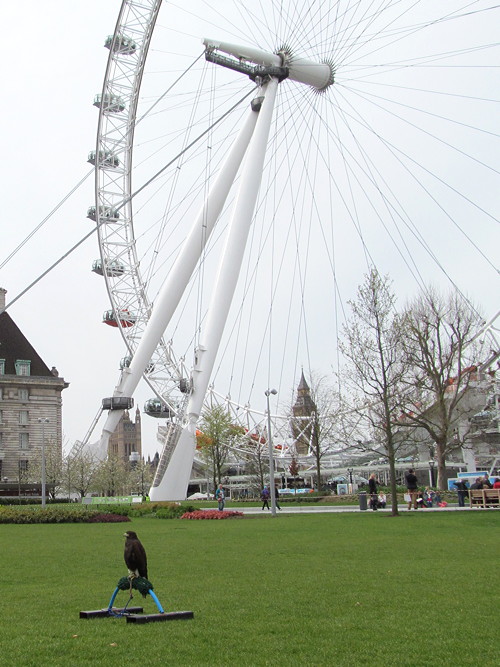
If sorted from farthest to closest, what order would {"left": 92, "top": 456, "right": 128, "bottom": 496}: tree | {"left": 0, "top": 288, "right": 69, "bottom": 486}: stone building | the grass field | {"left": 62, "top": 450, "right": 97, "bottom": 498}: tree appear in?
1. {"left": 0, "top": 288, "right": 69, "bottom": 486}: stone building
2. {"left": 92, "top": 456, "right": 128, "bottom": 496}: tree
3. {"left": 62, "top": 450, "right": 97, "bottom": 498}: tree
4. the grass field

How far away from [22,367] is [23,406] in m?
4.79

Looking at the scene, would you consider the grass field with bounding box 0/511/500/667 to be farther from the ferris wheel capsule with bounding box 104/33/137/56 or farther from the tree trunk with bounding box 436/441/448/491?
the ferris wheel capsule with bounding box 104/33/137/56

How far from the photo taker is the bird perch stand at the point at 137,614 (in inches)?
416

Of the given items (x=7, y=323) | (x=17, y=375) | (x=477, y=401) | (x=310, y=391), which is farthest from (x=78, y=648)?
(x=7, y=323)

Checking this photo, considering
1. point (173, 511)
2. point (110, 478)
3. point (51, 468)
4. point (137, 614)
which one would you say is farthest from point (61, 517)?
point (110, 478)

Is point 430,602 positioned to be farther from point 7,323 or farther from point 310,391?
point 7,323

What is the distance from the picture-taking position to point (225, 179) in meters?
45.5

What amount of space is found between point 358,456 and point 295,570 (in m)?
86.5

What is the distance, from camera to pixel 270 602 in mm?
12227

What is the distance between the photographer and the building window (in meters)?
90.9

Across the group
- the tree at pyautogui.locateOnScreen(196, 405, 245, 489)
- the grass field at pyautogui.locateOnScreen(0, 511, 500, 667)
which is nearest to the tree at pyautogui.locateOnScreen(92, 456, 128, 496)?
the tree at pyautogui.locateOnScreen(196, 405, 245, 489)

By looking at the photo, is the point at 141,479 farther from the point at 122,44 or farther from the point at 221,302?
the point at 221,302

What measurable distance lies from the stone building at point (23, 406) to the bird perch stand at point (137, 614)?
75604 millimetres

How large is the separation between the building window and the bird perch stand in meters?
83.5
